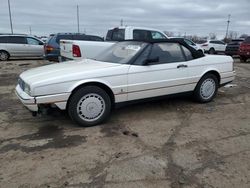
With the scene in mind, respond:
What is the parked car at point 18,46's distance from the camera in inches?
618

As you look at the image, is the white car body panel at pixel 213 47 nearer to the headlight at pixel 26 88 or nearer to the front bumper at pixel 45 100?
the front bumper at pixel 45 100

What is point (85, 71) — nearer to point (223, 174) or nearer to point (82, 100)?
point (82, 100)

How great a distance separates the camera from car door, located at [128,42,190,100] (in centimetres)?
475

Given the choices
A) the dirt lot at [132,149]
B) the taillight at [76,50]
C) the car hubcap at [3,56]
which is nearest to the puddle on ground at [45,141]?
the dirt lot at [132,149]

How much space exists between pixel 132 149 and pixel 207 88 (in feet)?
9.95

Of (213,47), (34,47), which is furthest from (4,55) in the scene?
(213,47)

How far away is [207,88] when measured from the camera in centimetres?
595

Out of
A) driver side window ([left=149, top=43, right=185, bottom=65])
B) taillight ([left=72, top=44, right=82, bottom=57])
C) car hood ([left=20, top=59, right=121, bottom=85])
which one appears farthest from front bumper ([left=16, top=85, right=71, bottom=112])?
taillight ([left=72, top=44, right=82, bottom=57])

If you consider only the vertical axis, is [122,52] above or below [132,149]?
above

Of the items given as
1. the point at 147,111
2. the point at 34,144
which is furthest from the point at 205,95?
the point at 34,144

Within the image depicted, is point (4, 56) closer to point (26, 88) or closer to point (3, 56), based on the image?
point (3, 56)

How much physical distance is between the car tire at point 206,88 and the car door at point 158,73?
1.31 feet

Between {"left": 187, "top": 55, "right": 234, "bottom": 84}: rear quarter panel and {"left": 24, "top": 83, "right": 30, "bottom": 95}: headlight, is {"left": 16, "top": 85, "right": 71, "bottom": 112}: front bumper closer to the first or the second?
{"left": 24, "top": 83, "right": 30, "bottom": 95}: headlight

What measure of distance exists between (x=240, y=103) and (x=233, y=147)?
271 centimetres
